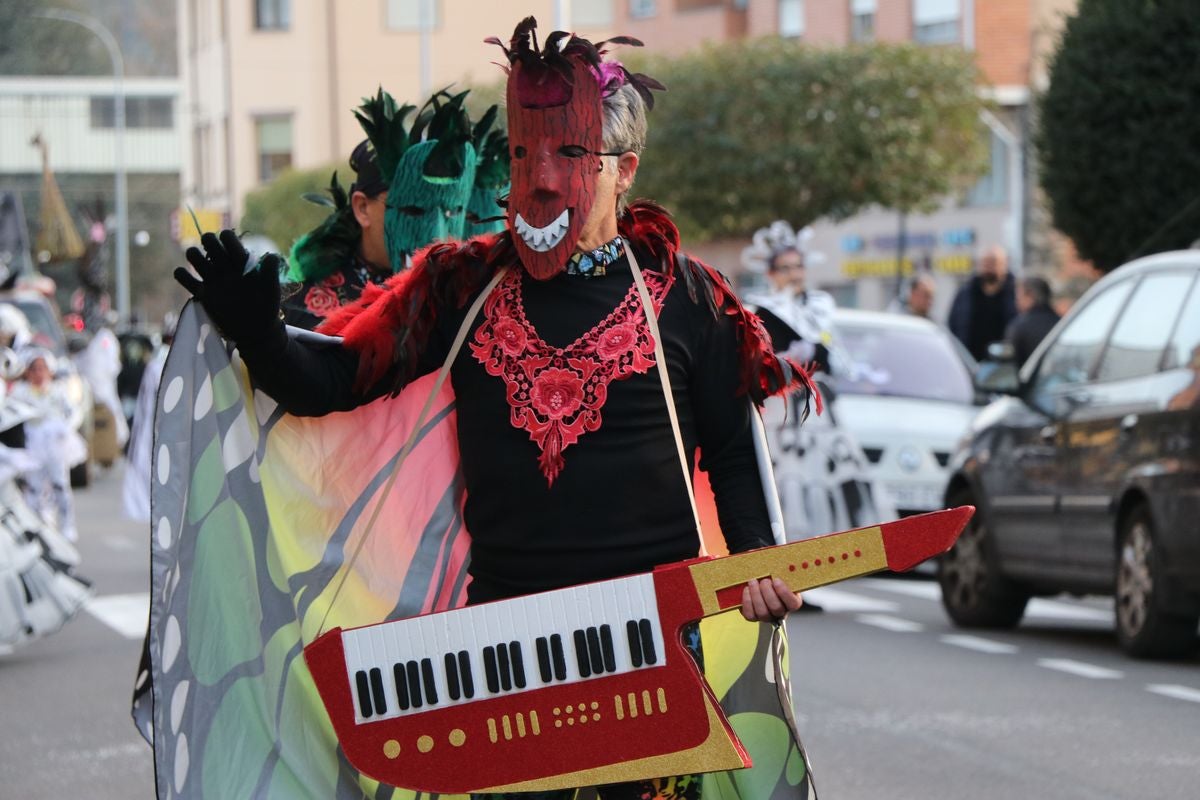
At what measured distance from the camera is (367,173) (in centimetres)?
685

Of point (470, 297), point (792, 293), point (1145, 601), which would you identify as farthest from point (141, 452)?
point (470, 297)

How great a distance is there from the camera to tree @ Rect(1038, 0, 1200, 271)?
18547 millimetres

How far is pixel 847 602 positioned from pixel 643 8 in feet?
137

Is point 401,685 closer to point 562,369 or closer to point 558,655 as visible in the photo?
point 558,655

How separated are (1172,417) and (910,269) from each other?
35.8m

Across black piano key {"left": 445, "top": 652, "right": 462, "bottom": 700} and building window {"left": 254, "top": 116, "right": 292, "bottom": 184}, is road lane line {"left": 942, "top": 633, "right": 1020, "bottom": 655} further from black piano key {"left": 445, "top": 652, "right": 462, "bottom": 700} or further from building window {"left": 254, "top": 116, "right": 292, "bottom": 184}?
building window {"left": 254, "top": 116, "right": 292, "bottom": 184}

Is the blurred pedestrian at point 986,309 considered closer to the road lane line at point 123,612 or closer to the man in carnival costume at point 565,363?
the road lane line at point 123,612

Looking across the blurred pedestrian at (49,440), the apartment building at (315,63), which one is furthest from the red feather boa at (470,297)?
the apartment building at (315,63)

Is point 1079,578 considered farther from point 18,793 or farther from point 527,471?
point 527,471

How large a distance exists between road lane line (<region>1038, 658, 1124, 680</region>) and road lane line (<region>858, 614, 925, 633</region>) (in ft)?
4.54

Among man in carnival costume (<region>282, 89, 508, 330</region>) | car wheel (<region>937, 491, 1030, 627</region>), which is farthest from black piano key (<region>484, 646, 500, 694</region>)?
car wheel (<region>937, 491, 1030, 627</region>)

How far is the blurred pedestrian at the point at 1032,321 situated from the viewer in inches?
631

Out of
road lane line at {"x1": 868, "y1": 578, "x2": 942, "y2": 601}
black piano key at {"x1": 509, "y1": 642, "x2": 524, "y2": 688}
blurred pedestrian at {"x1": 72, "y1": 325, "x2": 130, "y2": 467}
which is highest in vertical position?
black piano key at {"x1": 509, "y1": 642, "x2": 524, "y2": 688}

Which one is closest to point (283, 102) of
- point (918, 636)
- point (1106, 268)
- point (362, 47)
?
point (362, 47)
